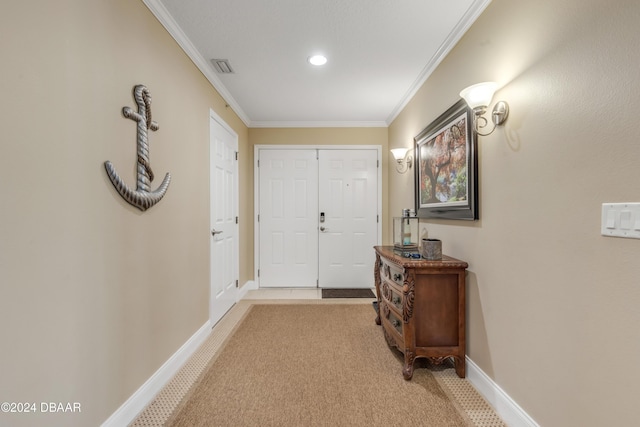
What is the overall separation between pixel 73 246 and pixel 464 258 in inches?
85.8

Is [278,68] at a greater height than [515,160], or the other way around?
[278,68]

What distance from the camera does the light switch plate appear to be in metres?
0.87

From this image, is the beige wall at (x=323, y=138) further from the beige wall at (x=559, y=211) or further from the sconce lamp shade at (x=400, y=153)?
the beige wall at (x=559, y=211)

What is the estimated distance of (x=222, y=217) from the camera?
3.04 meters

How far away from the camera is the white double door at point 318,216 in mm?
4035

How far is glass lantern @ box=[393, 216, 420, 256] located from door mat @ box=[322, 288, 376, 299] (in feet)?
5.00

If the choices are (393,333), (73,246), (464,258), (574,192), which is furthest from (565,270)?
(73,246)

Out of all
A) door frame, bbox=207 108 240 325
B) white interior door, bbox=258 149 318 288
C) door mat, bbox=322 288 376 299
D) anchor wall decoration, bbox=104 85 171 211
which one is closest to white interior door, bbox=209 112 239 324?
door frame, bbox=207 108 240 325

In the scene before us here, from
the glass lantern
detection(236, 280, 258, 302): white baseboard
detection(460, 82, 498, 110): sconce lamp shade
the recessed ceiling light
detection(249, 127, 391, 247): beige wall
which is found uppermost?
the recessed ceiling light

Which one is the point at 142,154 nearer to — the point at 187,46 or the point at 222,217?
the point at 187,46

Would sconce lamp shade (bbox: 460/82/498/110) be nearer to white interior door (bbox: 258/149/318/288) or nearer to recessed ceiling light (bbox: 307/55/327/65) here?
recessed ceiling light (bbox: 307/55/327/65)

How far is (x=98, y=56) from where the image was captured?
1283mm

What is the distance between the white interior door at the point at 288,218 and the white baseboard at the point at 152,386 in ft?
5.81

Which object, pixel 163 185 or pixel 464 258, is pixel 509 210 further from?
pixel 163 185
